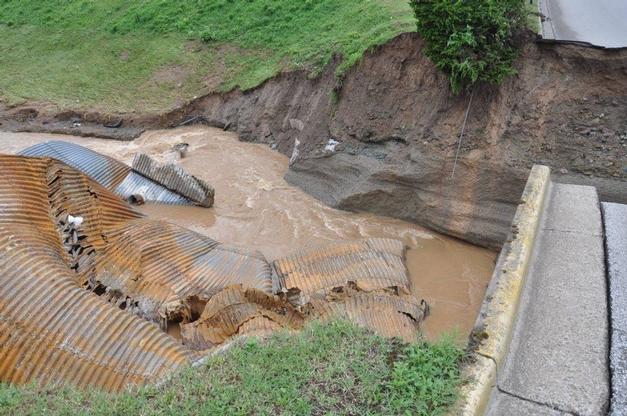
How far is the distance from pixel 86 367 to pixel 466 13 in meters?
7.48

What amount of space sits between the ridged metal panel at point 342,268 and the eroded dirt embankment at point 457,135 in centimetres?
193

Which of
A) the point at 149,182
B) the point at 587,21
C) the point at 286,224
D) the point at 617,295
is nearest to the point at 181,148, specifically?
the point at 149,182

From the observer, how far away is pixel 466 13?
338 inches

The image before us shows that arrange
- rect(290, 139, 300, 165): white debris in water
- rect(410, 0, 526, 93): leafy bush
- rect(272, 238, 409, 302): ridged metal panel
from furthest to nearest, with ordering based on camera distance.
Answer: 1. rect(290, 139, 300, 165): white debris in water
2. rect(410, 0, 526, 93): leafy bush
3. rect(272, 238, 409, 302): ridged metal panel

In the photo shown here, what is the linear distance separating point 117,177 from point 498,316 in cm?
868

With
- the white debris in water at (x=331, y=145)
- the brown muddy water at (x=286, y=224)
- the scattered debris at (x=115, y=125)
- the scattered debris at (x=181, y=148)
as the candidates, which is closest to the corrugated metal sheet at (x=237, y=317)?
the brown muddy water at (x=286, y=224)

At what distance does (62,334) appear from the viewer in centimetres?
529

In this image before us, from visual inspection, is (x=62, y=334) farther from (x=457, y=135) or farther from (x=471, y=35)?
(x=471, y=35)

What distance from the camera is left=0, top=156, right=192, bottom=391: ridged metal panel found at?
5.12 meters

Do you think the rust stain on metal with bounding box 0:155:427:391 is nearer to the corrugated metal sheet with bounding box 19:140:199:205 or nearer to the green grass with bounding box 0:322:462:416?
the green grass with bounding box 0:322:462:416

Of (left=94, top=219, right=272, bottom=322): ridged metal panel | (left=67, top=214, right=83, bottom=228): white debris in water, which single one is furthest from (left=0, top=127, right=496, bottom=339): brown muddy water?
(left=67, top=214, right=83, bottom=228): white debris in water

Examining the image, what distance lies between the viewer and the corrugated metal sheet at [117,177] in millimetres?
10125

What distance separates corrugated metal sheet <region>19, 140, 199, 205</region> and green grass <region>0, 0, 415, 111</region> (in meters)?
5.02

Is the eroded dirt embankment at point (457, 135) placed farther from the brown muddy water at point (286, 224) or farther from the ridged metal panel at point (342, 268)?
the ridged metal panel at point (342, 268)
